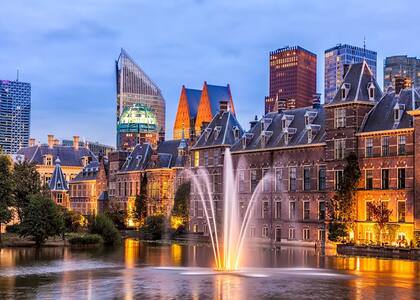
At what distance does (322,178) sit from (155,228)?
31.0m

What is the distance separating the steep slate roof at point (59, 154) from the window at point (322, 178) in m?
94.7

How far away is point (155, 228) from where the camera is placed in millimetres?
113688

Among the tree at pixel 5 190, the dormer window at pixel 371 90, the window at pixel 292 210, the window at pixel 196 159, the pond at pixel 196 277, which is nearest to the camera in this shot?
the pond at pixel 196 277

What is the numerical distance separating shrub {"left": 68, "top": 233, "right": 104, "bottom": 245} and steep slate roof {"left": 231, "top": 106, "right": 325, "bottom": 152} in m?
24.8

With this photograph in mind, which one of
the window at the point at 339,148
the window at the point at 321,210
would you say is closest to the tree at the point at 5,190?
Answer: the window at the point at 321,210

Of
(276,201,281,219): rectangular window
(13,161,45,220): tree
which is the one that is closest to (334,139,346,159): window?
(276,201,281,219): rectangular window

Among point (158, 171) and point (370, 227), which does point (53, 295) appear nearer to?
point (370, 227)

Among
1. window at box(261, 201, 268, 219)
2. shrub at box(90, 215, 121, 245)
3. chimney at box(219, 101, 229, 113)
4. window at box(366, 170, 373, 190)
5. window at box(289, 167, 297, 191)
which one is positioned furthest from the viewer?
chimney at box(219, 101, 229, 113)

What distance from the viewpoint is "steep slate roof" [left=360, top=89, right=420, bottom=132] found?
272 feet

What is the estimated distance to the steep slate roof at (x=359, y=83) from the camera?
8788 centimetres

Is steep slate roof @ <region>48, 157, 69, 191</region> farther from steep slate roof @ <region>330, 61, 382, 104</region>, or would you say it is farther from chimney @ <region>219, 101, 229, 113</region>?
steep slate roof @ <region>330, 61, 382, 104</region>

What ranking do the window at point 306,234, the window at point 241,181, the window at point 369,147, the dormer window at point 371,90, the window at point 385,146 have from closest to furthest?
the window at point 385,146 → the window at point 369,147 → the dormer window at point 371,90 → the window at point 306,234 → the window at point 241,181

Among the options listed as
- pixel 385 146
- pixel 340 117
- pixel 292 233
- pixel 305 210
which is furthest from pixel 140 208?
pixel 385 146

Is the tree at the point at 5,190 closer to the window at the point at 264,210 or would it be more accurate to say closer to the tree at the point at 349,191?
the window at the point at 264,210
